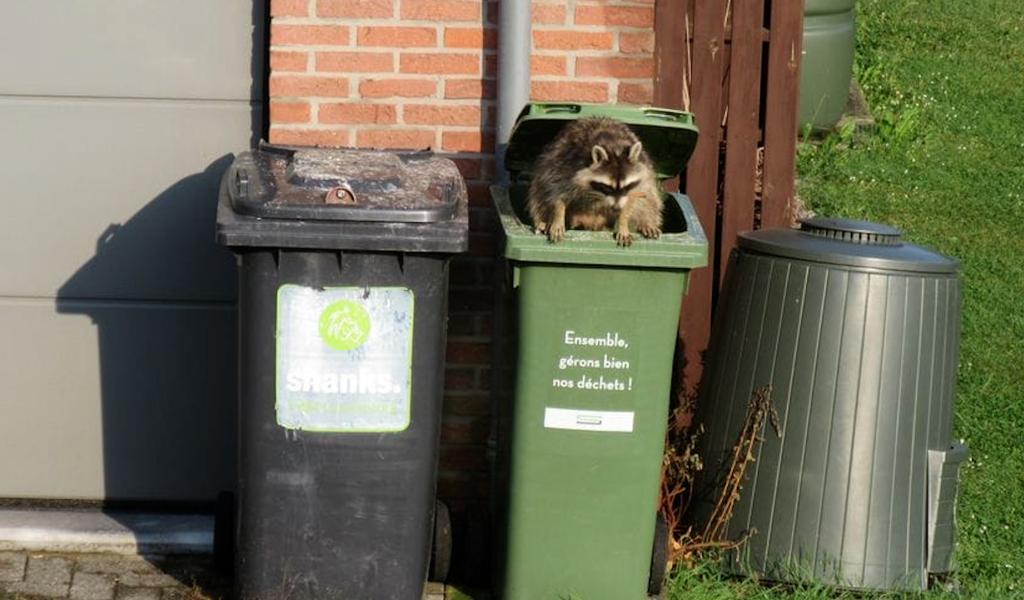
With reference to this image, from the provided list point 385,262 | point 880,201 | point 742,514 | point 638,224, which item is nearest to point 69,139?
point 385,262

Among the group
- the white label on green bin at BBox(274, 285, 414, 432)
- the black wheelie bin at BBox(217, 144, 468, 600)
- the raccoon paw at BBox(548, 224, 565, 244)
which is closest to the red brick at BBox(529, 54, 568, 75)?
the black wheelie bin at BBox(217, 144, 468, 600)

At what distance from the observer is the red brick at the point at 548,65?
5.64 metres

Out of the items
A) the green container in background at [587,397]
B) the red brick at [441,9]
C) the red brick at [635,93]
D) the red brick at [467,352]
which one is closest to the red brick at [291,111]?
the red brick at [441,9]

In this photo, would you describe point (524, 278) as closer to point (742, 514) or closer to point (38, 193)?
point (742, 514)

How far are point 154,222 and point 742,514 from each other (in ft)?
8.17

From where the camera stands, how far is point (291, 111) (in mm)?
5613

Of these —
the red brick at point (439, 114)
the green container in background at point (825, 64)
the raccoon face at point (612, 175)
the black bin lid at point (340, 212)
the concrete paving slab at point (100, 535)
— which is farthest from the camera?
the green container in background at point (825, 64)

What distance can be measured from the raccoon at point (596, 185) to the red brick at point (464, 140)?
52 centimetres

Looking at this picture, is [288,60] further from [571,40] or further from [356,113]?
[571,40]

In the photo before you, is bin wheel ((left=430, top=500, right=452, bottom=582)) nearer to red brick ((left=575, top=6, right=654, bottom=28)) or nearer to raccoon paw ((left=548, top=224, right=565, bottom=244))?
raccoon paw ((left=548, top=224, right=565, bottom=244))

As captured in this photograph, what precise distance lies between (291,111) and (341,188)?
3.09ft

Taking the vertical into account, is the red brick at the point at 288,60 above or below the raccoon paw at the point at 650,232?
above

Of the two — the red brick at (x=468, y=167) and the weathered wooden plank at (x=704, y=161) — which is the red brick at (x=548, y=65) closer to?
the red brick at (x=468, y=167)

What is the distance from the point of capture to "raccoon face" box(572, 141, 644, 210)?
4914 mm
